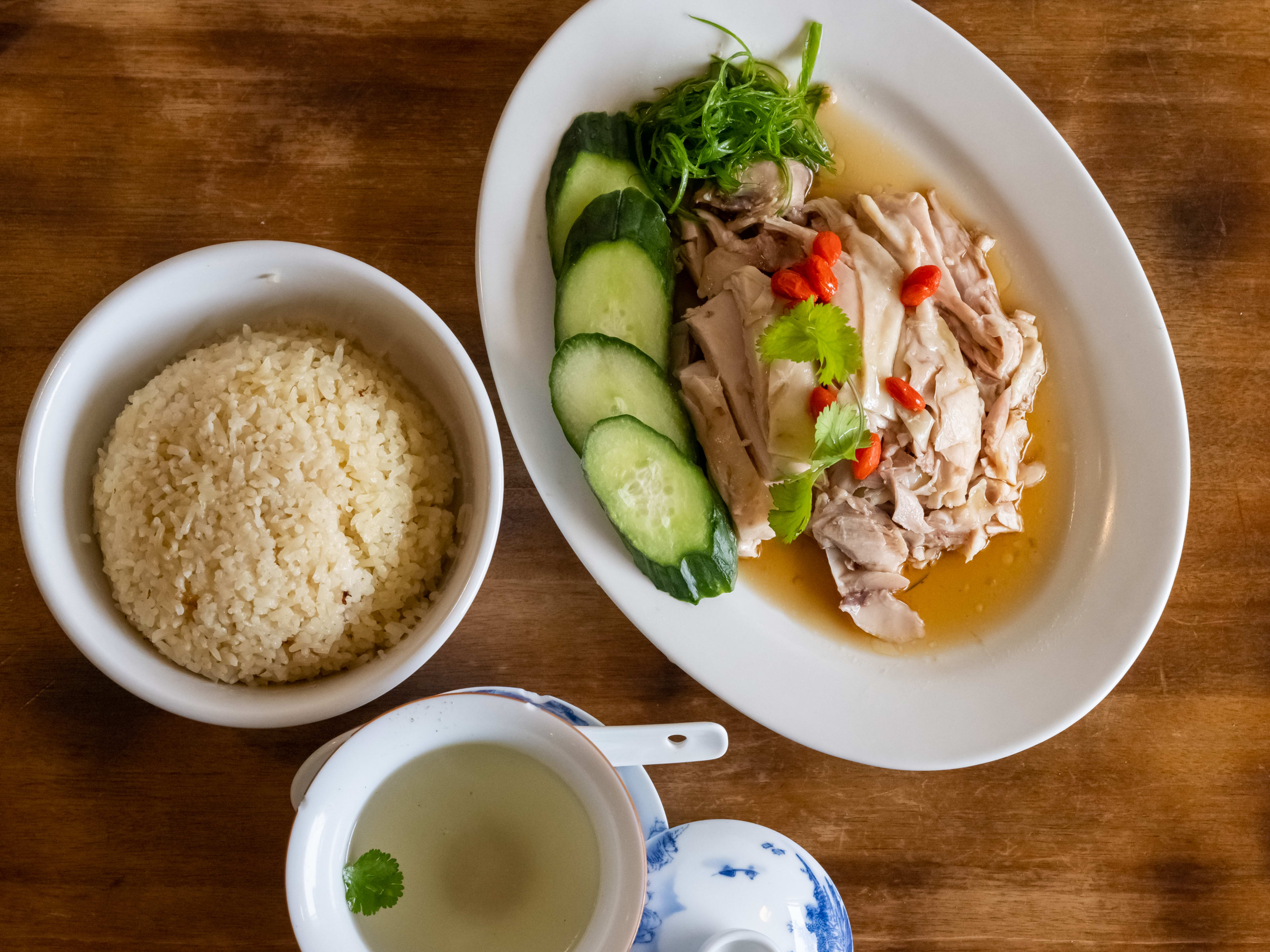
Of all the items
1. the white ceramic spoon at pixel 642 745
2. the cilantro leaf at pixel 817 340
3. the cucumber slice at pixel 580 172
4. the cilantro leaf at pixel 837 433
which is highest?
the cucumber slice at pixel 580 172

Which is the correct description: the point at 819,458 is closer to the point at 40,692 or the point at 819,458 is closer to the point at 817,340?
the point at 817,340

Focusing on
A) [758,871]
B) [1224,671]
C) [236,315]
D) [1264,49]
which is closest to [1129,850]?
[1224,671]

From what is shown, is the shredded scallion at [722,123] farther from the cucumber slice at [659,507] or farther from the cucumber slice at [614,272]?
the cucumber slice at [659,507]

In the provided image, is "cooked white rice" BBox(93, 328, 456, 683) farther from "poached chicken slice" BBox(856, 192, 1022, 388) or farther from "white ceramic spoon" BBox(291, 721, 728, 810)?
"poached chicken slice" BBox(856, 192, 1022, 388)

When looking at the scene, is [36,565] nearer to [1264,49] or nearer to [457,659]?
[457,659]

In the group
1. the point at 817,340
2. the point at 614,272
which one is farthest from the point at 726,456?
the point at 614,272

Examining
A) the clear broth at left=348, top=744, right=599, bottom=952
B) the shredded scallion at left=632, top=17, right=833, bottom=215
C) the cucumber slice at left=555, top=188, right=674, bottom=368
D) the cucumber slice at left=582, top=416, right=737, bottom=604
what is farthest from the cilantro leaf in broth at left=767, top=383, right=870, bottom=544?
the clear broth at left=348, top=744, right=599, bottom=952

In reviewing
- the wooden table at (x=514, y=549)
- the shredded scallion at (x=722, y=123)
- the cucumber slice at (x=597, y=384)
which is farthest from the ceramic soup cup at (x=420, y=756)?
the shredded scallion at (x=722, y=123)

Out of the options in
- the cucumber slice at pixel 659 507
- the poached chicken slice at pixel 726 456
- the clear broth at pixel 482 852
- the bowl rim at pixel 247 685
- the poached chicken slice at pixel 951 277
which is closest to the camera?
the bowl rim at pixel 247 685
